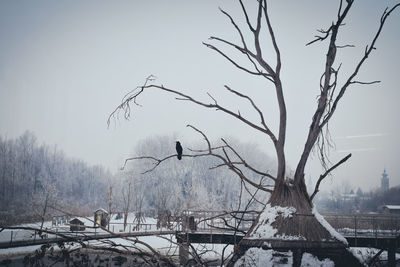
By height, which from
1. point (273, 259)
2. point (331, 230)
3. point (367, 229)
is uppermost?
point (331, 230)

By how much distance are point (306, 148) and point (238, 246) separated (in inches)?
26.4

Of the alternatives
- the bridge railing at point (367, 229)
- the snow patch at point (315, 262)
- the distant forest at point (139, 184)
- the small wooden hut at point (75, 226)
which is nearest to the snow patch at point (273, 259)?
the snow patch at point (315, 262)

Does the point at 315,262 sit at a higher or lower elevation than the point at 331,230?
lower

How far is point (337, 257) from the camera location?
1.57 metres

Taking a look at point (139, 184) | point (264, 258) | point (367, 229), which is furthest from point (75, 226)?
point (139, 184)

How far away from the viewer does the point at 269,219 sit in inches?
68.3

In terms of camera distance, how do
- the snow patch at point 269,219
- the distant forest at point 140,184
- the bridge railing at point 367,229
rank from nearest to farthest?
the snow patch at point 269,219, the bridge railing at point 367,229, the distant forest at point 140,184

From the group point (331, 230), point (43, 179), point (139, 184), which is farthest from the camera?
point (43, 179)

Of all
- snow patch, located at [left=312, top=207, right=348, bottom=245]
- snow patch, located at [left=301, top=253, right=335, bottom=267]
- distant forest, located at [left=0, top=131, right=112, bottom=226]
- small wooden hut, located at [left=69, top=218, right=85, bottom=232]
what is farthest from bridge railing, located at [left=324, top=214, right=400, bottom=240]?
distant forest, located at [left=0, top=131, right=112, bottom=226]

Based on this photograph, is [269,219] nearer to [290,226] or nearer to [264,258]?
[290,226]

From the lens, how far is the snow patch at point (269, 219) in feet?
5.44

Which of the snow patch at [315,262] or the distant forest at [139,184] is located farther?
the distant forest at [139,184]

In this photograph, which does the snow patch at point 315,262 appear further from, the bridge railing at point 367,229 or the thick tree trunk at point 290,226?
the bridge railing at point 367,229

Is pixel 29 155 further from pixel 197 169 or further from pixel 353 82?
pixel 353 82
